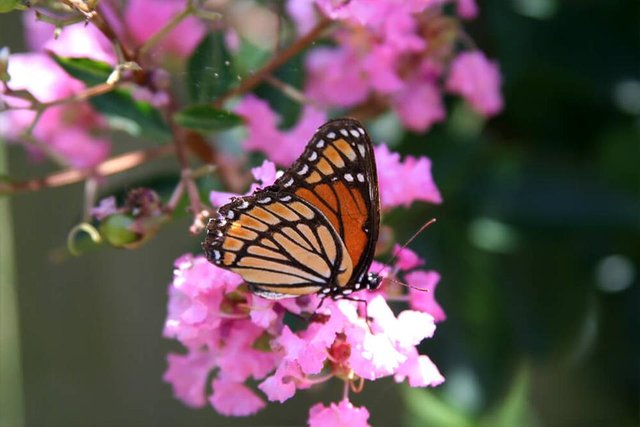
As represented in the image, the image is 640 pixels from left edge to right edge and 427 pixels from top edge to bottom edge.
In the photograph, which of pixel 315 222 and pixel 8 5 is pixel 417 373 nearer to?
Answer: pixel 315 222

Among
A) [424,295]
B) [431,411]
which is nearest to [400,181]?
[424,295]

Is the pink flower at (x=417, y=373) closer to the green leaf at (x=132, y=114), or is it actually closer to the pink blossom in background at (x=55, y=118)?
the green leaf at (x=132, y=114)

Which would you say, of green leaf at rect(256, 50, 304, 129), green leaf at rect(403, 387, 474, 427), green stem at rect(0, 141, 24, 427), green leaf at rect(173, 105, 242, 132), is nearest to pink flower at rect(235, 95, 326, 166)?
green leaf at rect(256, 50, 304, 129)

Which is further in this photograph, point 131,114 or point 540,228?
point 540,228

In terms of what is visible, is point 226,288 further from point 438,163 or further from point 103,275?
point 103,275

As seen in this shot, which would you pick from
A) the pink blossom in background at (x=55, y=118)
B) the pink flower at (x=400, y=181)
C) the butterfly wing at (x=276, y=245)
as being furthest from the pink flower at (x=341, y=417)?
the pink blossom in background at (x=55, y=118)

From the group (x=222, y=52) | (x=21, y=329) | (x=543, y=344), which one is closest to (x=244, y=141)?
(x=222, y=52)
